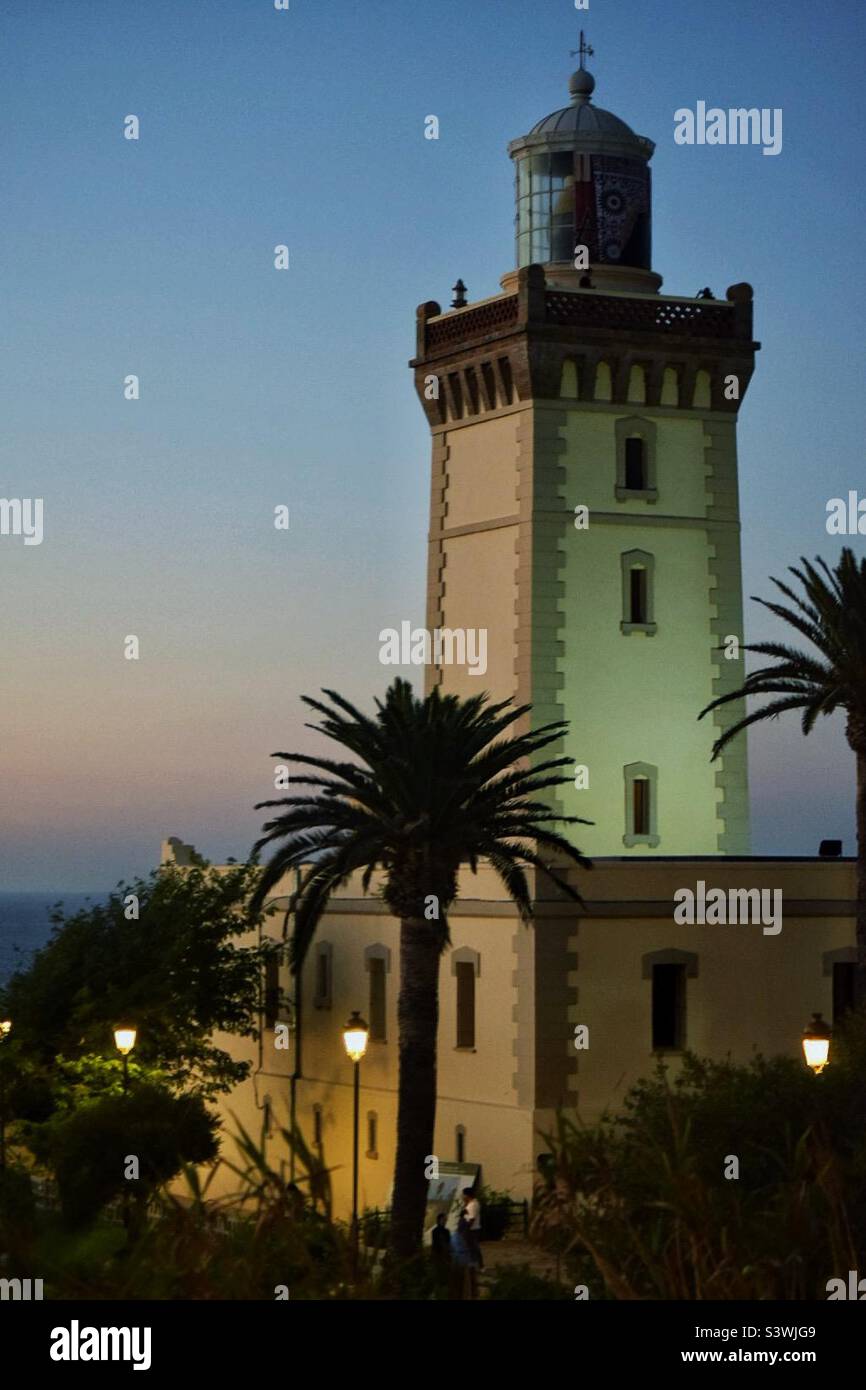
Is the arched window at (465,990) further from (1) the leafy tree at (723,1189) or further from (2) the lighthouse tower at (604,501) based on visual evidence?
(2) the lighthouse tower at (604,501)

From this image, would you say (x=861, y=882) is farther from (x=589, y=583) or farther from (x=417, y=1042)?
(x=589, y=583)

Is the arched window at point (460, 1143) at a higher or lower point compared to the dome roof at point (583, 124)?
lower

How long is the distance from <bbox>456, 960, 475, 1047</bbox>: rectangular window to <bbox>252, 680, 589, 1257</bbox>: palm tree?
4572mm

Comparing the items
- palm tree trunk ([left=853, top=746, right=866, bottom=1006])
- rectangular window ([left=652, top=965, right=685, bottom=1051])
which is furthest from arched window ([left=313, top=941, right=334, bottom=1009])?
palm tree trunk ([left=853, top=746, right=866, bottom=1006])

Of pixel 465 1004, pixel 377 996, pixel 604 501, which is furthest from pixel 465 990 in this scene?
pixel 604 501

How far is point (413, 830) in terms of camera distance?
32.7 m

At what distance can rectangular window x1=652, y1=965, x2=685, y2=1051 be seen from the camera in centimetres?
3734

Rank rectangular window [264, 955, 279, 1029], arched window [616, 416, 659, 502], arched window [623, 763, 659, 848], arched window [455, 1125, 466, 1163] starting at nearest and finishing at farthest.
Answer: arched window [455, 1125, 466, 1163], arched window [623, 763, 659, 848], arched window [616, 416, 659, 502], rectangular window [264, 955, 279, 1029]

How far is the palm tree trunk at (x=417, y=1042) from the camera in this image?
3278cm

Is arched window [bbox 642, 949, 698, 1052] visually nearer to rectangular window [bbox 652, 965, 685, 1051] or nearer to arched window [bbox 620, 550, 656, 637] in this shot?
rectangular window [bbox 652, 965, 685, 1051]

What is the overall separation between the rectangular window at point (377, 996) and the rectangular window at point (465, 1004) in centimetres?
266

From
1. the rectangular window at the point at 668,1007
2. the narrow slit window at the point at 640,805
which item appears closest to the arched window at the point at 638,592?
the narrow slit window at the point at 640,805

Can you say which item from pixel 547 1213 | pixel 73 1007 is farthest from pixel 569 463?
pixel 547 1213

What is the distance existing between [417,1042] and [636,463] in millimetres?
13730
